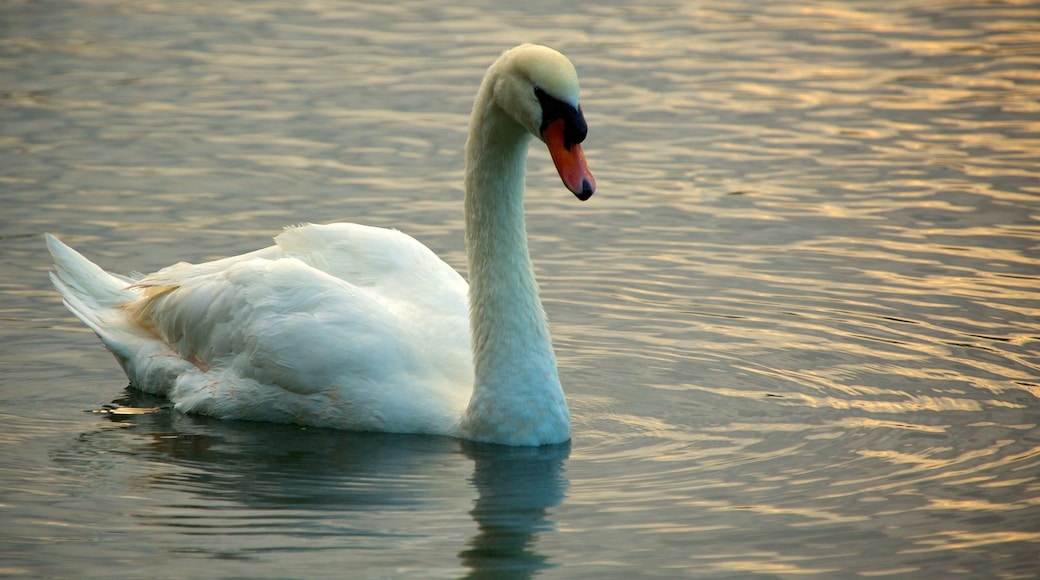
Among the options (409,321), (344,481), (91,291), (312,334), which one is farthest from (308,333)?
(91,291)

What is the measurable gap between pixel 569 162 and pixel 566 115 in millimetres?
246

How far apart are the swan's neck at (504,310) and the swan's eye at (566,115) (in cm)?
51

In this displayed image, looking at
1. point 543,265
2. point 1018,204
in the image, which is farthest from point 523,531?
point 1018,204

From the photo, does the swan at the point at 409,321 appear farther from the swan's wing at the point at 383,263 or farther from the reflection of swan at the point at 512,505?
the reflection of swan at the point at 512,505

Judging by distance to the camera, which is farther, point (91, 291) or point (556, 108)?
point (91, 291)

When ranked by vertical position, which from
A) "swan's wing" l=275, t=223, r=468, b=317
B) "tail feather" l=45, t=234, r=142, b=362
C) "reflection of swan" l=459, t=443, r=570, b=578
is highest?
"swan's wing" l=275, t=223, r=468, b=317

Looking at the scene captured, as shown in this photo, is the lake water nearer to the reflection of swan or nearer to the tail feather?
the reflection of swan

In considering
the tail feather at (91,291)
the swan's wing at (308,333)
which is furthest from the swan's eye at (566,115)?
the tail feather at (91,291)

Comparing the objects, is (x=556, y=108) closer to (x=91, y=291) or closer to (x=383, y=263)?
(x=383, y=263)

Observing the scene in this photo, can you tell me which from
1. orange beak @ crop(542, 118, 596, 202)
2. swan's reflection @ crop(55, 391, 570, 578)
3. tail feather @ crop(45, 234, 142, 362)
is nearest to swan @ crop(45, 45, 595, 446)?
orange beak @ crop(542, 118, 596, 202)

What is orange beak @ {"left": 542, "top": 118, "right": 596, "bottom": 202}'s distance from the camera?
838 cm

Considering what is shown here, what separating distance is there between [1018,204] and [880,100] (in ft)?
11.7

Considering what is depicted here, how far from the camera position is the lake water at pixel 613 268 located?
792 centimetres

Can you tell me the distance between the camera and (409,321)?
944cm
